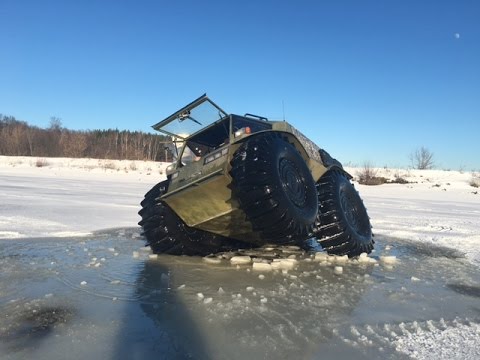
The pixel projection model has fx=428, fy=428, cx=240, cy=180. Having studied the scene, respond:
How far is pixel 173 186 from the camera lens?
5.39m

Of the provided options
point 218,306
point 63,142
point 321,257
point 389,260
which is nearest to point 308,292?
point 218,306

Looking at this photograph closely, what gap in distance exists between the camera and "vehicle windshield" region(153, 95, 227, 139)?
225 inches

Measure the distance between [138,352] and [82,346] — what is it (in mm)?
394

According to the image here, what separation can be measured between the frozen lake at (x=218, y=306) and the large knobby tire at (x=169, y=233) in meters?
0.21

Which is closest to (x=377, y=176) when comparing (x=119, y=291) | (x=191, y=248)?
(x=191, y=248)

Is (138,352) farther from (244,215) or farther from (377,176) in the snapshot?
(377,176)

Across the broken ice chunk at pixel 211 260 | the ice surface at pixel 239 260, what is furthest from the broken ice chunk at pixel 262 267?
the broken ice chunk at pixel 211 260

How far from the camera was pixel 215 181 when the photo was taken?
4801 millimetres

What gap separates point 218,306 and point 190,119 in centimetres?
307

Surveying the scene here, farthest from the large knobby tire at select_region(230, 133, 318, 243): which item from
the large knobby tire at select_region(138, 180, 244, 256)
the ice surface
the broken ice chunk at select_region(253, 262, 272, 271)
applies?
the large knobby tire at select_region(138, 180, 244, 256)

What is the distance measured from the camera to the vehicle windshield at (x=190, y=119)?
5715 millimetres

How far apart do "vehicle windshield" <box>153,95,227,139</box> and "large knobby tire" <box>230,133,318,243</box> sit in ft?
3.29

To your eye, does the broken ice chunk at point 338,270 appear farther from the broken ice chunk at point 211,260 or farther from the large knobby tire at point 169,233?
the large knobby tire at point 169,233

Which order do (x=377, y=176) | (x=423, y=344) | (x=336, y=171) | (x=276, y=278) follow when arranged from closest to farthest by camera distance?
1. (x=423, y=344)
2. (x=276, y=278)
3. (x=336, y=171)
4. (x=377, y=176)
